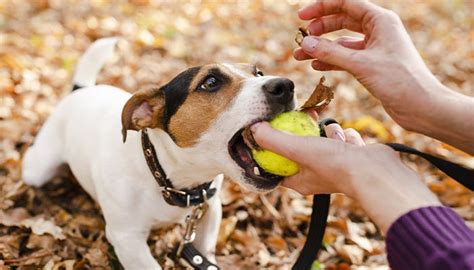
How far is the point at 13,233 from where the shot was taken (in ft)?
10.1

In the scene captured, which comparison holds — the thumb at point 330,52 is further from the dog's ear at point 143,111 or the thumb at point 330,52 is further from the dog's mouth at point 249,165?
the dog's ear at point 143,111

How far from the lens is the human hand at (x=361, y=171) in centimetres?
175

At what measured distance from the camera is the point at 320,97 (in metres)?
2.14

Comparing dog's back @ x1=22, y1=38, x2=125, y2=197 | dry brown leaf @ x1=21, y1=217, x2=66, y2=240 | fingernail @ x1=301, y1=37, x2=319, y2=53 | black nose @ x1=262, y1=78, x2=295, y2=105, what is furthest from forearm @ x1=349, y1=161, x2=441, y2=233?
dry brown leaf @ x1=21, y1=217, x2=66, y2=240

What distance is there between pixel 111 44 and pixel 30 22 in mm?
2750

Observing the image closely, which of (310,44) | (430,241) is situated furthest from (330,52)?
(430,241)

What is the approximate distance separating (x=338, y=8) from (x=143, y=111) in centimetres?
109

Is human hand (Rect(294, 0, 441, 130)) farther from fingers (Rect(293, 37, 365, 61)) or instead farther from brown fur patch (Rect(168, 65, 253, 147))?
brown fur patch (Rect(168, 65, 253, 147))

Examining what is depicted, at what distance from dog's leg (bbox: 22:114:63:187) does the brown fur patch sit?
1491 mm

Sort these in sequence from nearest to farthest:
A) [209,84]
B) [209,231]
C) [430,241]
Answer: [430,241] → [209,84] → [209,231]

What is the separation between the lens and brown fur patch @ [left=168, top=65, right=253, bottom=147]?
2402 millimetres

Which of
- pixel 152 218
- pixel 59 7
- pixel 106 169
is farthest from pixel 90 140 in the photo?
pixel 59 7

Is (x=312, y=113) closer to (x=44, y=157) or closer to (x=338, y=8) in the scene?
(x=338, y=8)

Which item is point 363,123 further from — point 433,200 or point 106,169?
point 433,200
